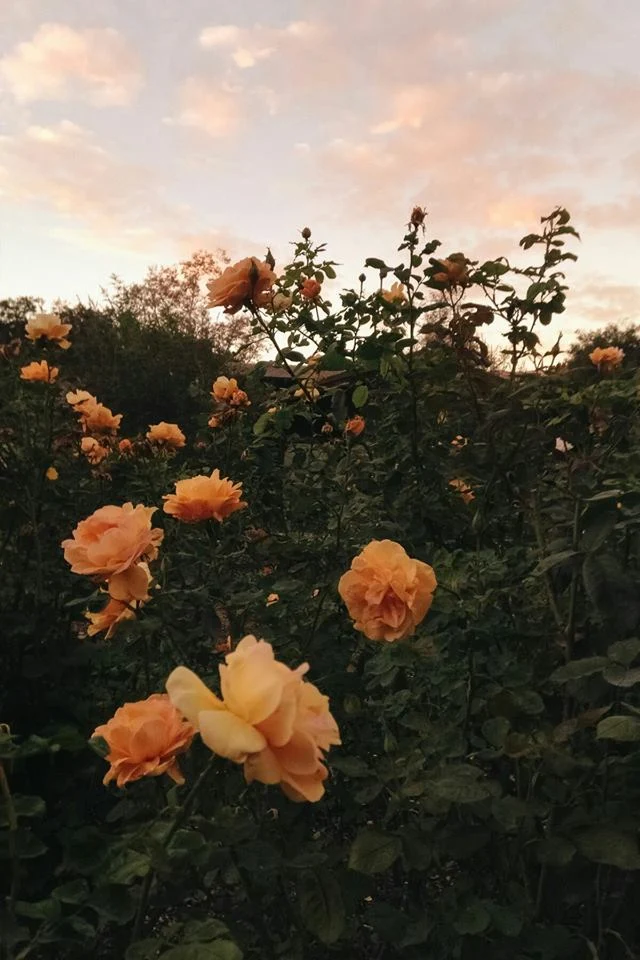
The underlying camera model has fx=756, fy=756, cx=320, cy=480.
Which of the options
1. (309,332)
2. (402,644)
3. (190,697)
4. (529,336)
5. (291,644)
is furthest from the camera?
Answer: (309,332)

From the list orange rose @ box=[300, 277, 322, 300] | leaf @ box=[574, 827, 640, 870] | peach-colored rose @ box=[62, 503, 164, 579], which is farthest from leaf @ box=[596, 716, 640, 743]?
orange rose @ box=[300, 277, 322, 300]

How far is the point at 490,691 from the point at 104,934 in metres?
1.02

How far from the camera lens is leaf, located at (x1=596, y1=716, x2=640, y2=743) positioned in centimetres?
86

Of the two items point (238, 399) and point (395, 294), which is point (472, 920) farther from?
point (238, 399)

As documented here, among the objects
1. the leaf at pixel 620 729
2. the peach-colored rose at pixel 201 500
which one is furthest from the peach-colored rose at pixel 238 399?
the leaf at pixel 620 729

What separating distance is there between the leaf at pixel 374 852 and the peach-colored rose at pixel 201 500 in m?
0.54

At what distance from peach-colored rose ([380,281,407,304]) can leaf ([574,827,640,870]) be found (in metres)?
1.10

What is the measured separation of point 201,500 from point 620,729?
0.69 meters

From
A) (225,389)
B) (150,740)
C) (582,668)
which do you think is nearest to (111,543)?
(150,740)

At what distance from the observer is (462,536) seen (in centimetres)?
A: 173

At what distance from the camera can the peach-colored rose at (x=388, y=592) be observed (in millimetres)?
971

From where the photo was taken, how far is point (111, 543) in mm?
938

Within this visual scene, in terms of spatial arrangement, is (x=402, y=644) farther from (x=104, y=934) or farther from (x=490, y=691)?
(x=104, y=934)

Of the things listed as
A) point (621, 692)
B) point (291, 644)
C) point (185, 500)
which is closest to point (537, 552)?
point (621, 692)
